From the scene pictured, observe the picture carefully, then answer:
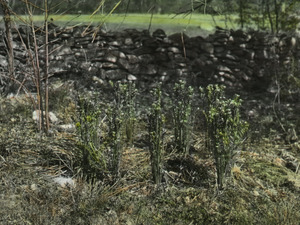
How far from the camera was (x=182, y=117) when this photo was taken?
352 centimetres

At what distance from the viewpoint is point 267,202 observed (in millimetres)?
2902

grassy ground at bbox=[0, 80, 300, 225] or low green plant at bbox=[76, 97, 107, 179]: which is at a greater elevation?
low green plant at bbox=[76, 97, 107, 179]

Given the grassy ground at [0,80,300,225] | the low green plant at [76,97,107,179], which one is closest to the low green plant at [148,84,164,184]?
the grassy ground at [0,80,300,225]

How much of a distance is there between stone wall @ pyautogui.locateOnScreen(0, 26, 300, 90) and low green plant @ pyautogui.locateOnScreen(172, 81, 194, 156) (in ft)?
7.77

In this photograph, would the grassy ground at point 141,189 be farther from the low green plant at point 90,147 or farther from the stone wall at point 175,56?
the stone wall at point 175,56

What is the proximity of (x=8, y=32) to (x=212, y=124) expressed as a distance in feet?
9.70

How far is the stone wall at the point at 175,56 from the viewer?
5.88 metres

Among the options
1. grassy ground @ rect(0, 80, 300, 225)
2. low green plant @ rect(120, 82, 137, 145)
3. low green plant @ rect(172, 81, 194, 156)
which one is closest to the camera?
grassy ground @ rect(0, 80, 300, 225)

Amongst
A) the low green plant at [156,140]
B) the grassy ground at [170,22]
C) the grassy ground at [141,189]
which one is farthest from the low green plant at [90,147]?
the grassy ground at [170,22]

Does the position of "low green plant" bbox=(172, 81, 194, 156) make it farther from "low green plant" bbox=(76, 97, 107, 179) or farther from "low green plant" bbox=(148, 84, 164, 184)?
"low green plant" bbox=(76, 97, 107, 179)

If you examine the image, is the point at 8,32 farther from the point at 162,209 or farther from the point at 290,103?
the point at 290,103

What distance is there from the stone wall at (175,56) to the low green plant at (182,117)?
2367 mm

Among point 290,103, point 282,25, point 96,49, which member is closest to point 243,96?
point 290,103

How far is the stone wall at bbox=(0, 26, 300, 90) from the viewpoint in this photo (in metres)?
5.88
